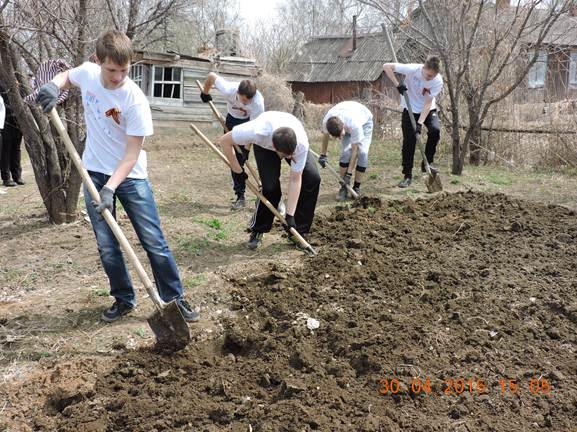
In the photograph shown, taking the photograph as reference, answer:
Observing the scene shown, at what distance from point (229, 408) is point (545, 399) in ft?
5.49

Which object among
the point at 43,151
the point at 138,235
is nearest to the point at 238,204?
the point at 43,151

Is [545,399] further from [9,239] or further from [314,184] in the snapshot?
[9,239]

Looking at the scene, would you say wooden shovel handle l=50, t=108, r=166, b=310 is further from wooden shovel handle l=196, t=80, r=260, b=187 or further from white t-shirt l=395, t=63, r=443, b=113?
white t-shirt l=395, t=63, r=443, b=113

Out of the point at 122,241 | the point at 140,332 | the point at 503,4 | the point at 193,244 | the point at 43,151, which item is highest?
the point at 503,4

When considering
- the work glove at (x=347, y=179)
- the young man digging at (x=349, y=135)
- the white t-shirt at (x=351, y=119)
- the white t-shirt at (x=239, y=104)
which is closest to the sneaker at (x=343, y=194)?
the young man digging at (x=349, y=135)

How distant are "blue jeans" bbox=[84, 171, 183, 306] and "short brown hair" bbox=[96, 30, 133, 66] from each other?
78 cm

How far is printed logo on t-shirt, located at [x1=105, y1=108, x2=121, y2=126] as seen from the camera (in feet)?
11.8

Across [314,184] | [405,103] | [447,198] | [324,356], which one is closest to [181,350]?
[324,356]

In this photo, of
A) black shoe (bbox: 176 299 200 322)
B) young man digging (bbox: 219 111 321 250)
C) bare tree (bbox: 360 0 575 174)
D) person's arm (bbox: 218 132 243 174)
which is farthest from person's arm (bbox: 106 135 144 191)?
bare tree (bbox: 360 0 575 174)

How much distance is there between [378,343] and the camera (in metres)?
3.60

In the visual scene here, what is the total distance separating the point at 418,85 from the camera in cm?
821
